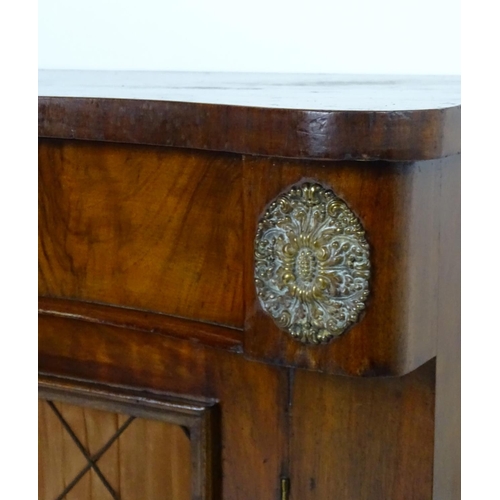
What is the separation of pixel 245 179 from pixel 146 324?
16cm

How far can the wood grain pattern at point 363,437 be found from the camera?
2.32 feet

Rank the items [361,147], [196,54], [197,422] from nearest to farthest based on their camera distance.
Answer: [361,147] → [197,422] → [196,54]

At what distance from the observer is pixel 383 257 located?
642mm

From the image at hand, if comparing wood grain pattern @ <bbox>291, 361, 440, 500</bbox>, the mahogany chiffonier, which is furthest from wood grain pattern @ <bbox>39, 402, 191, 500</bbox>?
wood grain pattern @ <bbox>291, 361, 440, 500</bbox>

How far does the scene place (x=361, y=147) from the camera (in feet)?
2.06

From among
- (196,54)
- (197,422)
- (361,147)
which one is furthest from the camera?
(196,54)

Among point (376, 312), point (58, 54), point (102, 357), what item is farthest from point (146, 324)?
point (58, 54)

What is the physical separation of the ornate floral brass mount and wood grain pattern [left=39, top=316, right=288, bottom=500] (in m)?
0.09

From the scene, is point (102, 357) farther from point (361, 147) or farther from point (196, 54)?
point (196, 54)

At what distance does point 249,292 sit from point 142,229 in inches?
4.4

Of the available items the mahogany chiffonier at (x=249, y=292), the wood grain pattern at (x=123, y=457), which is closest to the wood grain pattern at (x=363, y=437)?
the mahogany chiffonier at (x=249, y=292)

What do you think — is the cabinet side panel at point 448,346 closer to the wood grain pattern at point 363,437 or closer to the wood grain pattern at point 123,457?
the wood grain pattern at point 363,437

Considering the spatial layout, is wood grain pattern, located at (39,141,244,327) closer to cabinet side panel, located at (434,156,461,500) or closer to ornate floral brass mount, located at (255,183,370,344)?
ornate floral brass mount, located at (255,183,370,344)

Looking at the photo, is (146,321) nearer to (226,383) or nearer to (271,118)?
(226,383)
